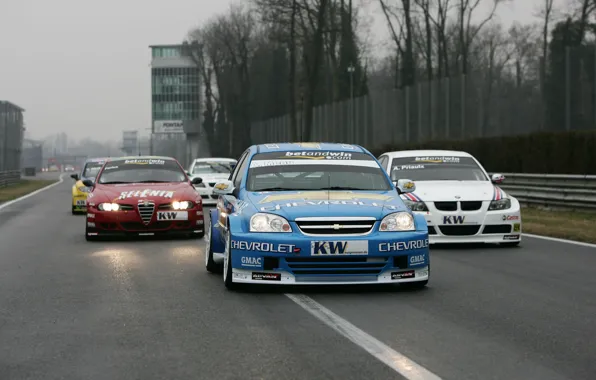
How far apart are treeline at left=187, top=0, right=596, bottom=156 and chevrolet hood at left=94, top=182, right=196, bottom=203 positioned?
1393cm

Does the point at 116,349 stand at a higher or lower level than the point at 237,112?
lower

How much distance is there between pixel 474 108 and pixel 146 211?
79.1ft

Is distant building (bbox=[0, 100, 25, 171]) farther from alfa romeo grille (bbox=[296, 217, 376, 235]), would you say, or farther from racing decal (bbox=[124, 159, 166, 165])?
alfa romeo grille (bbox=[296, 217, 376, 235])

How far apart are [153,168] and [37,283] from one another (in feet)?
25.6

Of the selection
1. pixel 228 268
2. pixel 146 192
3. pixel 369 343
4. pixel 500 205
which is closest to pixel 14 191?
pixel 146 192

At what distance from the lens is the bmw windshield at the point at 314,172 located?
10648 mm

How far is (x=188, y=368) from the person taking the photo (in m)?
6.23

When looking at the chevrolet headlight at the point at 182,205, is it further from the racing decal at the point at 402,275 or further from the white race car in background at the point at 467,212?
the racing decal at the point at 402,275

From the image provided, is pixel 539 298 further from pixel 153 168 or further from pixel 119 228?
pixel 153 168

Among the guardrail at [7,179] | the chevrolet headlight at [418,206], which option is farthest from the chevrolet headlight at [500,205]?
the guardrail at [7,179]

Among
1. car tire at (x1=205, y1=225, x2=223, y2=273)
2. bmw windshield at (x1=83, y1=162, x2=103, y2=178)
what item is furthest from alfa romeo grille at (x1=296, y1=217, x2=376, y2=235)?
bmw windshield at (x1=83, y1=162, x2=103, y2=178)

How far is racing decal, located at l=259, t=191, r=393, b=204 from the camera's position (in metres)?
9.95

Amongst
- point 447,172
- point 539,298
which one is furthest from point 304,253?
point 447,172

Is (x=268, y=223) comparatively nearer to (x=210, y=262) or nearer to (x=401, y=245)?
(x=401, y=245)
